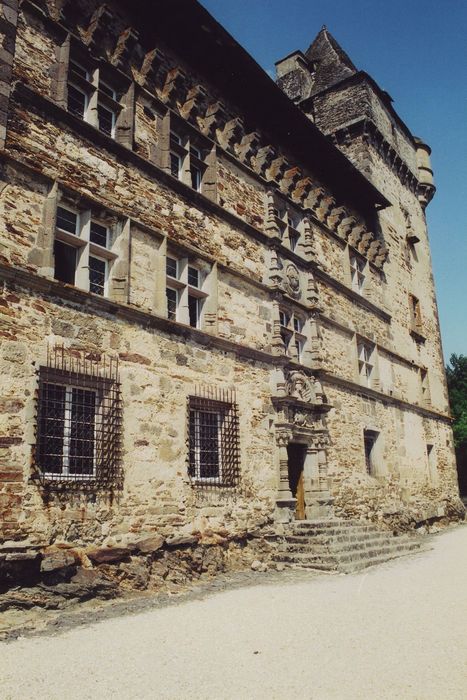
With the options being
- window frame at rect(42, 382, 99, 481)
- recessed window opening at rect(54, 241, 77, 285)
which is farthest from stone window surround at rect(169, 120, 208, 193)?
window frame at rect(42, 382, 99, 481)

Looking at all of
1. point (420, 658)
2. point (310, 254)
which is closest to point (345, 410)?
point (310, 254)

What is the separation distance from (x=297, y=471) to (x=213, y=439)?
3.28m

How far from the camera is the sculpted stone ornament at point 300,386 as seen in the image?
1091 centimetres

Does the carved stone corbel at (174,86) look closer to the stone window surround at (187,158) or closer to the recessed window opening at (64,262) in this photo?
the stone window surround at (187,158)

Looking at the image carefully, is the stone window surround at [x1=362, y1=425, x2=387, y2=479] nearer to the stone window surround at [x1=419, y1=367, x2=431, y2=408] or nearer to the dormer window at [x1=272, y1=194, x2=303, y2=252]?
the stone window surround at [x1=419, y1=367, x2=431, y2=408]

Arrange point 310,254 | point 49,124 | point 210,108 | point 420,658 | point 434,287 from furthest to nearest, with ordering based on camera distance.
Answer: point 434,287
point 310,254
point 210,108
point 49,124
point 420,658

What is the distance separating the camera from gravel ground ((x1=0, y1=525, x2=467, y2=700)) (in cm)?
361

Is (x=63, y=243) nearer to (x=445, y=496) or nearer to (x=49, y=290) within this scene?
(x=49, y=290)

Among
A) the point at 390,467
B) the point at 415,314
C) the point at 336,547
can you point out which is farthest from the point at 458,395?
the point at 336,547

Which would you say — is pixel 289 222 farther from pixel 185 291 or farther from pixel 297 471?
pixel 297 471

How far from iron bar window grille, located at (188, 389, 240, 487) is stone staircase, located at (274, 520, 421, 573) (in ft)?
5.24

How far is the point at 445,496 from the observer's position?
17.8 meters

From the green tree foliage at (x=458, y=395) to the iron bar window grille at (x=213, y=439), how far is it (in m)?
24.4

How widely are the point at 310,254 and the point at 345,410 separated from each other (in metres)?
3.87
